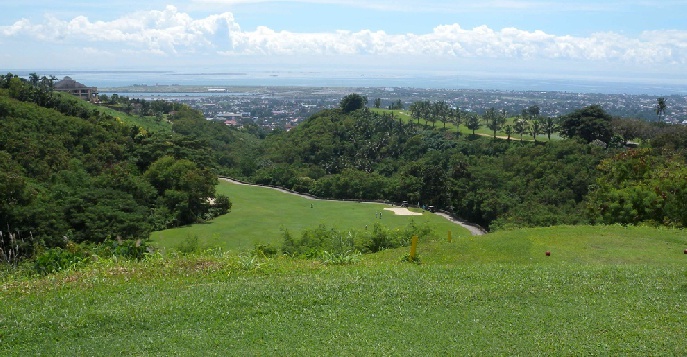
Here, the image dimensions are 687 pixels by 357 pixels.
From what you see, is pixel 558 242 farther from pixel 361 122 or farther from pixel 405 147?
pixel 361 122

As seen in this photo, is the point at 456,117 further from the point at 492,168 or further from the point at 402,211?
the point at 402,211

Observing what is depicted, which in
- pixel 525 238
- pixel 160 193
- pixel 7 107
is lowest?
pixel 160 193

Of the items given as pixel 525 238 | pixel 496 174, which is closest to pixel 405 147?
pixel 496 174

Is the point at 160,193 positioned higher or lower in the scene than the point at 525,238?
lower

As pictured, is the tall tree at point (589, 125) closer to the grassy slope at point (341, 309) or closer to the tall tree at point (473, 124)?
the tall tree at point (473, 124)

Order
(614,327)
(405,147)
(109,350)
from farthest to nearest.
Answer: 1. (405,147)
2. (614,327)
3. (109,350)

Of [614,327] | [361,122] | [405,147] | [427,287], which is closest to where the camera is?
[614,327]

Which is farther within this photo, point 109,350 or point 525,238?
point 525,238
